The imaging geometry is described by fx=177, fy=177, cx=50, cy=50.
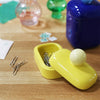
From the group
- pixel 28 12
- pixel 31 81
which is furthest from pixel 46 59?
pixel 28 12

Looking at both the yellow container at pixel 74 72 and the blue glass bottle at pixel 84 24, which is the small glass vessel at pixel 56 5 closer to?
the blue glass bottle at pixel 84 24

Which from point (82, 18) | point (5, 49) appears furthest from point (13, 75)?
point (82, 18)

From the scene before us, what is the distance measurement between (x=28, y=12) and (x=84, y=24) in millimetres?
346

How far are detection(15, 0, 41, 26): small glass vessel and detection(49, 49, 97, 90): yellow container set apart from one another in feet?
1.19

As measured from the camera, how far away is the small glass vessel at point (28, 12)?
0.82m

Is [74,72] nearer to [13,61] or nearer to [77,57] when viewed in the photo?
[77,57]

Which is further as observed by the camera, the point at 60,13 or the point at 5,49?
the point at 60,13

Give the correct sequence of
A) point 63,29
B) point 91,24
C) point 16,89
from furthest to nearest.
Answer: point 63,29 < point 91,24 < point 16,89

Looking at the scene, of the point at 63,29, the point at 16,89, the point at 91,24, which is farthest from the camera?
the point at 63,29

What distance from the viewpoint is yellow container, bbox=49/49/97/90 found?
475 mm

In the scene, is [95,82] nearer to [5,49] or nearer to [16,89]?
[16,89]

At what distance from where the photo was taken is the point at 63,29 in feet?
2.57

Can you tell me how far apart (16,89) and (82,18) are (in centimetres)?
31

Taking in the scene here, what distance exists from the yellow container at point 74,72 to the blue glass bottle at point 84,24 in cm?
14
